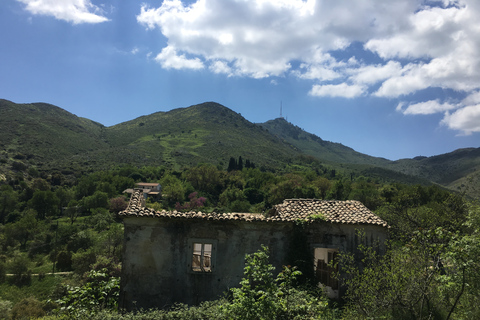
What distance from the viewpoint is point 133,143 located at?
131 meters

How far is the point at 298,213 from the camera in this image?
46.4ft

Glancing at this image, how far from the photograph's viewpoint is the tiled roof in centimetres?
1239

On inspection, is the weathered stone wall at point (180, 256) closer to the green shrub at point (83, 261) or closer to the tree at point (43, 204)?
the green shrub at point (83, 261)

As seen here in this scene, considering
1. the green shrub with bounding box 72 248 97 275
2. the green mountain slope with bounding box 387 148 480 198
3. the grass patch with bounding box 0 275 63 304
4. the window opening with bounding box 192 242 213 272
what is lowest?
the grass patch with bounding box 0 275 63 304

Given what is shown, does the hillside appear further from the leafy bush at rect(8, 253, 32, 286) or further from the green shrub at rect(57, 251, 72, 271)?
the leafy bush at rect(8, 253, 32, 286)

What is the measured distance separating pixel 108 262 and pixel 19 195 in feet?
174

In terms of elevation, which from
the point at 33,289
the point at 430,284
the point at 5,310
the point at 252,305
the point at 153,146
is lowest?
the point at 33,289

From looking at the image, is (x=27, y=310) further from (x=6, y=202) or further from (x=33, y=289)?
(x=6, y=202)

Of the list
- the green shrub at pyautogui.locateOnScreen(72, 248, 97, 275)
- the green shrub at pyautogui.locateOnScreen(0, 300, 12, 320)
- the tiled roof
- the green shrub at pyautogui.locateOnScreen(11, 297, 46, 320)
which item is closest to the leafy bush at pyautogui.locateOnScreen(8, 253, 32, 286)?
the green shrub at pyautogui.locateOnScreen(72, 248, 97, 275)

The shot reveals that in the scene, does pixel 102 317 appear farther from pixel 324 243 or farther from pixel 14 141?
pixel 14 141

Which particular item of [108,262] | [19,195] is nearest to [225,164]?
[19,195]

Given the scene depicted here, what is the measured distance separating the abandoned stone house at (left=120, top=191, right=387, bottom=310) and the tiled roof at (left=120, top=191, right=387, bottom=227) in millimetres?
42

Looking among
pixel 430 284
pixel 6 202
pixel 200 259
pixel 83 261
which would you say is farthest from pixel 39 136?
pixel 430 284

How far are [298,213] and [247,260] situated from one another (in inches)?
176
